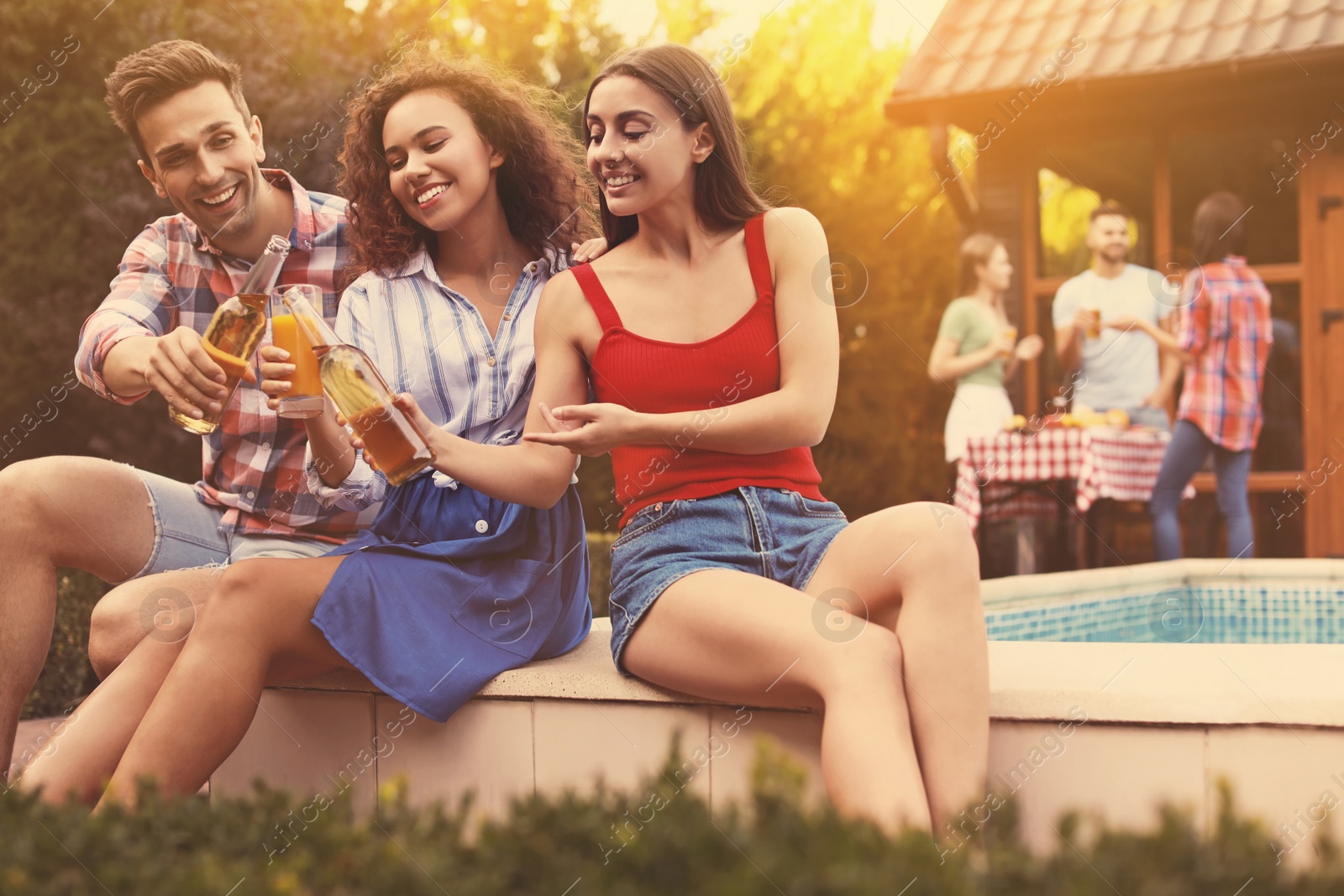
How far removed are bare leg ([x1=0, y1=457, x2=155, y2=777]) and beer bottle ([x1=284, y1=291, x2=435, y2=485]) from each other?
0.59 m

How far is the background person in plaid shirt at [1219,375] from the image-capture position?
661 cm

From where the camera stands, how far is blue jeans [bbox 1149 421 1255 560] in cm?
676

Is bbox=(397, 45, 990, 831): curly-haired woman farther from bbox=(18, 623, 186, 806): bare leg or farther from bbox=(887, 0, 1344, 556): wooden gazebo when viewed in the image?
bbox=(887, 0, 1344, 556): wooden gazebo

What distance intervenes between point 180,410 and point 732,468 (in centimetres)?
111

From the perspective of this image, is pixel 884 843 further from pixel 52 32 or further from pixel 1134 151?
pixel 1134 151

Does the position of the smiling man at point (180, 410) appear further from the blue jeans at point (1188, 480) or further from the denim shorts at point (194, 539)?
the blue jeans at point (1188, 480)

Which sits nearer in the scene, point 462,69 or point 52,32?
point 462,69

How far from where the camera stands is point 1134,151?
889cm

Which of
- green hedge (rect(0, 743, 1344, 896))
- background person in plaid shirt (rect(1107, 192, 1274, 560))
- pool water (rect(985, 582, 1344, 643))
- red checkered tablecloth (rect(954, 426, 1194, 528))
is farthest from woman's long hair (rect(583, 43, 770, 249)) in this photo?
background person in plaid shirt (rect(1107, 192, 1274, 560))

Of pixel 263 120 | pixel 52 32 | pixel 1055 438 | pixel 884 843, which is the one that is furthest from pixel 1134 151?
pixel 884 843

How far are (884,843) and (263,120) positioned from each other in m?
6.54

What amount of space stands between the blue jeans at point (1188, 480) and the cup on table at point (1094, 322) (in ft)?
2.40

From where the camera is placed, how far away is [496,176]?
2.85m

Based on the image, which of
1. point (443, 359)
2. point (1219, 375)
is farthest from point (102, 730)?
point (1219, 375)
